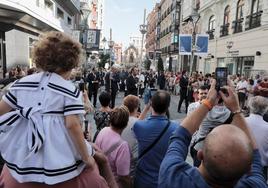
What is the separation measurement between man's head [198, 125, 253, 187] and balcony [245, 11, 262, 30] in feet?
63.3

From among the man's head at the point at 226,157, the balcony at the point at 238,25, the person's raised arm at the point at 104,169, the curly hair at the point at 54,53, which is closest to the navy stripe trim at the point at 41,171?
the person's raised arm at the point at 104,169

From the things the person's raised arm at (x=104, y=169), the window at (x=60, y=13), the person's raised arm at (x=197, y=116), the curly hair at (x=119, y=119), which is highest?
the window at (x=60, y=13)

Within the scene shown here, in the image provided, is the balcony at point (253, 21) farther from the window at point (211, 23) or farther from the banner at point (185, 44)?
the window at point (211, 23)

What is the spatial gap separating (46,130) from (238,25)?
2227 centimetres

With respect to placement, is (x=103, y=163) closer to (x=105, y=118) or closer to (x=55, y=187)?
(x=55, y=187)

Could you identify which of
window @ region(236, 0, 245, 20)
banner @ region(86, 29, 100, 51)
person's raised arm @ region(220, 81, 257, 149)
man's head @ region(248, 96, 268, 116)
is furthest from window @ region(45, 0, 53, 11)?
person's raised arm @ region(220, 81, 257, 149)

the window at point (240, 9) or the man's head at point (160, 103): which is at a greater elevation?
the window at point (240, 9)

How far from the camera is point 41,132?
2.03m

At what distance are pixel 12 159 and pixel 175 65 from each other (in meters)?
45.8

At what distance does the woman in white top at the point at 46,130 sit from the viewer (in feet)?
6.62

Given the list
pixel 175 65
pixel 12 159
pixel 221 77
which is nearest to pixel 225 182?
pixel 221 77

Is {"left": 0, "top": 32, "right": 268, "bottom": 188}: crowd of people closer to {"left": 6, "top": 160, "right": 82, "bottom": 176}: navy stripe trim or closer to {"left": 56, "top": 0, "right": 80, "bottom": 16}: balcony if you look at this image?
{"left": 6, "top": 160, "right": 82, "bottom": 176}: navy stripe trim

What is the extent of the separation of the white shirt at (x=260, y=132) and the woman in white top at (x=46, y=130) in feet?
7.80

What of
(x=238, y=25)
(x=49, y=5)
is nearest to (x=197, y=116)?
(x=238, y=25)
